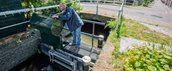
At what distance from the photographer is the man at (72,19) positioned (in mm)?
4695

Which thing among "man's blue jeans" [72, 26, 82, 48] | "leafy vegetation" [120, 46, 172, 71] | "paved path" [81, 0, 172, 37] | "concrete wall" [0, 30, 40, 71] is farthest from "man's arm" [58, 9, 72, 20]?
Answer: "paved path" [81, 0, 172, 37]

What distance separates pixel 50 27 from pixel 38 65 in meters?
1.98

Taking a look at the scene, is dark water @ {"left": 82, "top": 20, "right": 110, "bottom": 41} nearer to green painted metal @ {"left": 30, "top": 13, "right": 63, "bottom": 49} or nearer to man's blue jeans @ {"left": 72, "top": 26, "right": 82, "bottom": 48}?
man's blue jeans @ {"left": 72, "top": 26, "right": 82, "bottom": 48}

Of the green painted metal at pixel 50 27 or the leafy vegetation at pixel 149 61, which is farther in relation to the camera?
the green painted metal at pixel 50 27

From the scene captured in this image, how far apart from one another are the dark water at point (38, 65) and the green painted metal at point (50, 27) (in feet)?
2.73

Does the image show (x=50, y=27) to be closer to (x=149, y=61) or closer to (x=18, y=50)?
(x=18, y=50)

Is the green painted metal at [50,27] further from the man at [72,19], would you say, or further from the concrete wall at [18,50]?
the concrete wall at [18,50]

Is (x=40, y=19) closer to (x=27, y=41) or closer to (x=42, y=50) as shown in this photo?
(x=27, y=41)

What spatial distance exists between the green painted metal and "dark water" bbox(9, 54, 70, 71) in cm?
83

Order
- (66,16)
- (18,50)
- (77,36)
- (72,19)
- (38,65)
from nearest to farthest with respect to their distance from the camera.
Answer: (66,16), (18,50), (72,19), (77,36), (38,65)

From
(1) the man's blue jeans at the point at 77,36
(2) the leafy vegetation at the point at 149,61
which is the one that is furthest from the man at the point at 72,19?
(2) the leafy vegetation at the point at 149,61

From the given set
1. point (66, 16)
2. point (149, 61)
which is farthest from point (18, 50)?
point (149, 61)

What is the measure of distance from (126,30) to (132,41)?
4.01 ft

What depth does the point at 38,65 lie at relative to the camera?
18.5 feet
